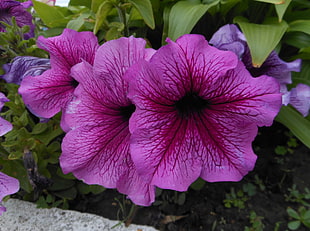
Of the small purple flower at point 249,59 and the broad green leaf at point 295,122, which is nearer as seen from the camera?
the small purple flower at point 249,59

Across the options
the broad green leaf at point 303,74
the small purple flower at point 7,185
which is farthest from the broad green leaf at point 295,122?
the small purple flower at point 7,185

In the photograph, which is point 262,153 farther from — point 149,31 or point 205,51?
point 205,51

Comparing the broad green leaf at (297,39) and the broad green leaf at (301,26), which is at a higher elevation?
the broad green leaf at (301,26)

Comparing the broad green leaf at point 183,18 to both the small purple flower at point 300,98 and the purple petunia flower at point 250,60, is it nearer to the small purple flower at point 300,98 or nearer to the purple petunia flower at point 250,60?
the purple petunia flower at point 250,60

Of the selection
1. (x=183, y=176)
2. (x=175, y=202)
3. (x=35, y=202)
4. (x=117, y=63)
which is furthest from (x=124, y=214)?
(x=117, y=63)

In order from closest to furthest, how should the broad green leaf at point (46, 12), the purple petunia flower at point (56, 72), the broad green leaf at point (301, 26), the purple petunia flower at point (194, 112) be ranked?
the purple petunia flower at point (194, 112) → the purple petunia flower at point (56, 72) → the broad green leaf at point (301, 26) → the broad green leaf at point (46, 12)

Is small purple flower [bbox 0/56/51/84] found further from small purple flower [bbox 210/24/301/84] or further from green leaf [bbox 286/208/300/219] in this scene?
green leaf [bbox 286/208/300/219]
